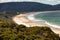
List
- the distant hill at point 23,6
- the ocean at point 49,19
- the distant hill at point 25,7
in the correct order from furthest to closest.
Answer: the distant hill at point 25,7
the distant hill at point 23,6
the ocean at point 49,19

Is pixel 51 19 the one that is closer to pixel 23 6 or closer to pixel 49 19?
pixel 49 19

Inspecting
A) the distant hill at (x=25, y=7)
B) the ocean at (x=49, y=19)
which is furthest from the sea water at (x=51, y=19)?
the distant hill at (x=25, y=7)

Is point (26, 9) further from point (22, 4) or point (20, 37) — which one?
point (20, 37)

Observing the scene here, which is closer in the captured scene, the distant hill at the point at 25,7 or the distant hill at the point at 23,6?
the distant hill at the point at 23,6

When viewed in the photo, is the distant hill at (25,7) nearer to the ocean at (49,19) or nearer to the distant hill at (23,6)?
the distant hill at (23,6)

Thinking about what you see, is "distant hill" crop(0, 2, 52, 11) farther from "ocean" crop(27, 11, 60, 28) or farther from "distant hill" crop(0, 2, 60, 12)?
"ocean" crop(27, 11, 60, 28)

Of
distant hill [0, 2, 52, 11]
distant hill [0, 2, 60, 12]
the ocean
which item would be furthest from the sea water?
distant hill [0, 2, 52, 11]

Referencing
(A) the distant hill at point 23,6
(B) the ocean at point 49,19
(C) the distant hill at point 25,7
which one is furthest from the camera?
(C) the distant hill at point 25,7

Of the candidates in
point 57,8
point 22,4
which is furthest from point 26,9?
point 57,8

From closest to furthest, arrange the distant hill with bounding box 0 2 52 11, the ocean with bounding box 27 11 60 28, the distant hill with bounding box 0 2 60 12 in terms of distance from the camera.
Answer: the ocean with bounding box 27 11 60 28, the distant hill with bounding box 0 2 52 11, the distant hill with bounding box 0 2 60 12
